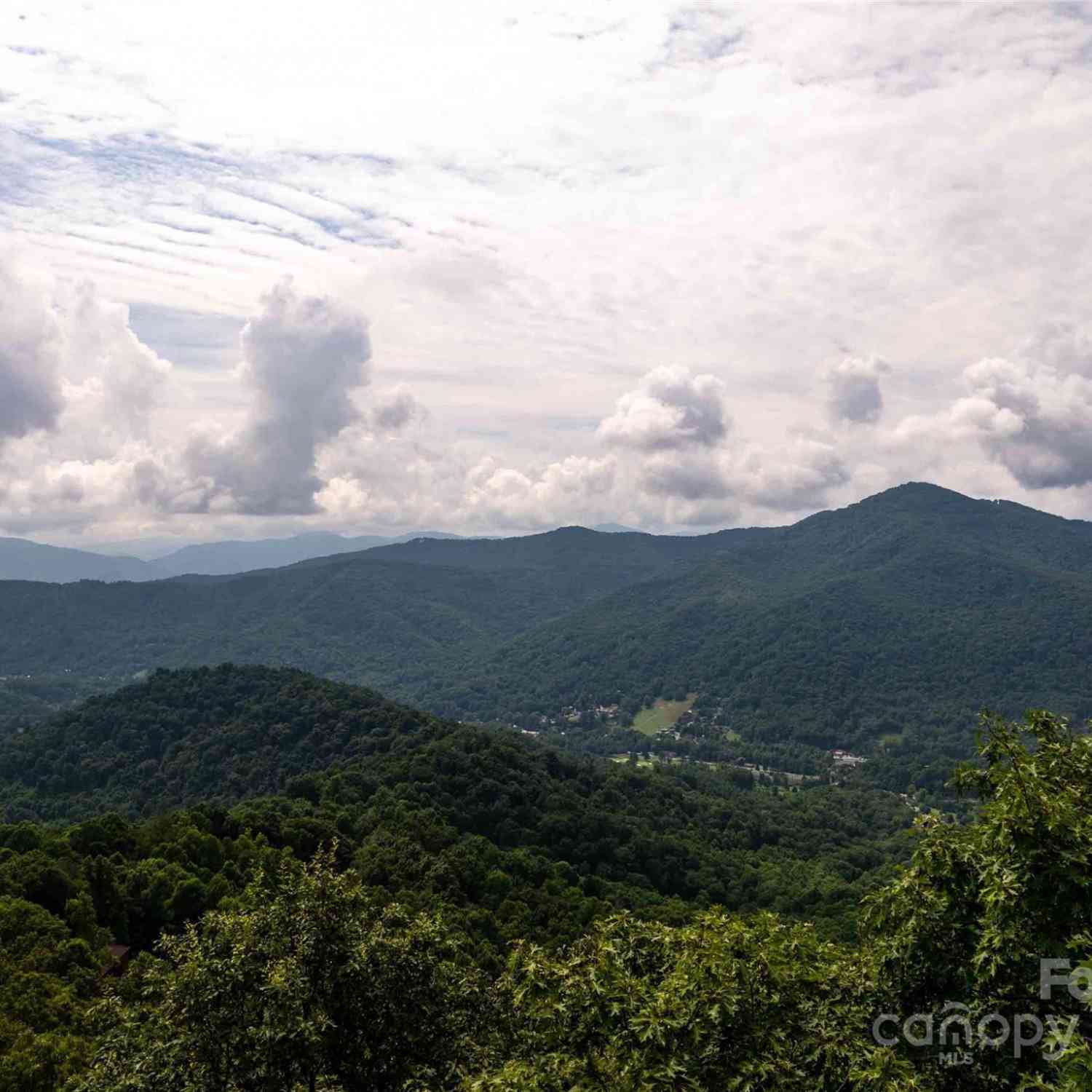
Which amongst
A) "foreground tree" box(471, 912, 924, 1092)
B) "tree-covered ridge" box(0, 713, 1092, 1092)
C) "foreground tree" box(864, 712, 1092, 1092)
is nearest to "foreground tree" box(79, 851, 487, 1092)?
"tree-covered ridge" box(0, 713, 1092, 1092)

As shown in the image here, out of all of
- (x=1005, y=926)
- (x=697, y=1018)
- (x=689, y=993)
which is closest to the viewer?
(x=1005, y=926)

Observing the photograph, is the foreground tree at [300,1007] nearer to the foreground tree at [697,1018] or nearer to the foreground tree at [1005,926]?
the foreground tree at [697,1018]

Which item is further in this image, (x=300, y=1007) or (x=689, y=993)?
(x=300, y=1007)

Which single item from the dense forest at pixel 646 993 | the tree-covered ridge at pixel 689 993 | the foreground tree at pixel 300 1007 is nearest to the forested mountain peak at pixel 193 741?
the dense forest at pixel 646 993

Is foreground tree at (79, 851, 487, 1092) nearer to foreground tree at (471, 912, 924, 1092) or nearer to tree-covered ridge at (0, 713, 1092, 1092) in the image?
tree-covered ridge at (0, 713, 1092, 1092)

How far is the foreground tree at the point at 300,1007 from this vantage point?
18.2 m

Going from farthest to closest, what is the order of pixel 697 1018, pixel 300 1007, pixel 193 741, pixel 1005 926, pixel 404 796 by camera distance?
pixel 193 741 < pixel 404 796 < pixel 300 1007 < pixel 697 1018 < pixel 1005 926

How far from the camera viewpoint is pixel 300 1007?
1873 cm

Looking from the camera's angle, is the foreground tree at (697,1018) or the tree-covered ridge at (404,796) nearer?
the foreground tree at (697,1018)

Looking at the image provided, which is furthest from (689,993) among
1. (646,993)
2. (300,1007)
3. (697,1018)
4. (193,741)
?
(193,741)

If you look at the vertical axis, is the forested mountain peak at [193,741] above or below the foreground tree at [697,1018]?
below

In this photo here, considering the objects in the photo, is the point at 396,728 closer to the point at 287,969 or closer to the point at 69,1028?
the point at 69,1028

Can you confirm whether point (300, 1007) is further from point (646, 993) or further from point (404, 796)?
point (404, 796)

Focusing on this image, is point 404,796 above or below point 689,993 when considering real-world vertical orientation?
below
